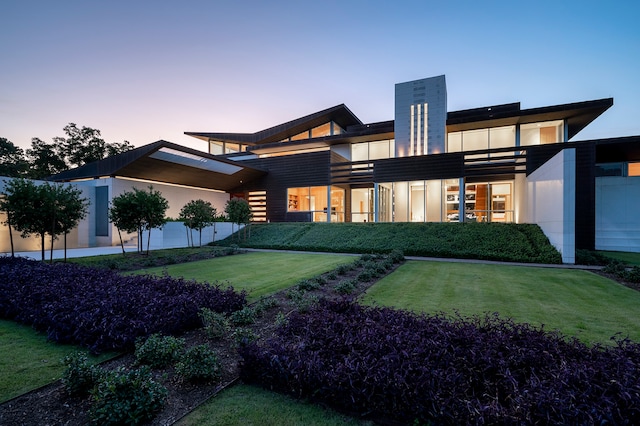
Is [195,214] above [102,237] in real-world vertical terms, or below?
above

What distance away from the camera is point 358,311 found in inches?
202

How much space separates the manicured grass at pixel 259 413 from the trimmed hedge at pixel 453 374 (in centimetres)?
14

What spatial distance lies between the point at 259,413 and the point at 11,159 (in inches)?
1920

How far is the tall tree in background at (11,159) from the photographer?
3136cm

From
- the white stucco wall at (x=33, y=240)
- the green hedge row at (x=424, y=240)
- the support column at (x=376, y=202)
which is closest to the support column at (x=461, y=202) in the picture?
the green hedge row at (x=424, y=240)

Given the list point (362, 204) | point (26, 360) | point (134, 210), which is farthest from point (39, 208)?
point (362, 204)

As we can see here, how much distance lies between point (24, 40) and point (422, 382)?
22.5m

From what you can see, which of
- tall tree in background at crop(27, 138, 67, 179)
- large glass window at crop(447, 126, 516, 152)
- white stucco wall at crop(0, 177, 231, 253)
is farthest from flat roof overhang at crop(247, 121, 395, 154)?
tall tree in background at crop(27, 138, 67, 179)

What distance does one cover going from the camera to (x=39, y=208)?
11.2m

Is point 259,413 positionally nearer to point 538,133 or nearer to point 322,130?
point 538,133

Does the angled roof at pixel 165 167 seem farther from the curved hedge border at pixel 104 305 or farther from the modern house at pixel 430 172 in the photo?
the curved hedge border at pixel 104 305

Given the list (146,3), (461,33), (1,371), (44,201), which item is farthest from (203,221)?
(461,33)

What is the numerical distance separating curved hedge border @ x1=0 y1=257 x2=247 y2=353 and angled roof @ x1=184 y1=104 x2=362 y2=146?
2699 cm

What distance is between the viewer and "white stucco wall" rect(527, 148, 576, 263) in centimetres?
1202
